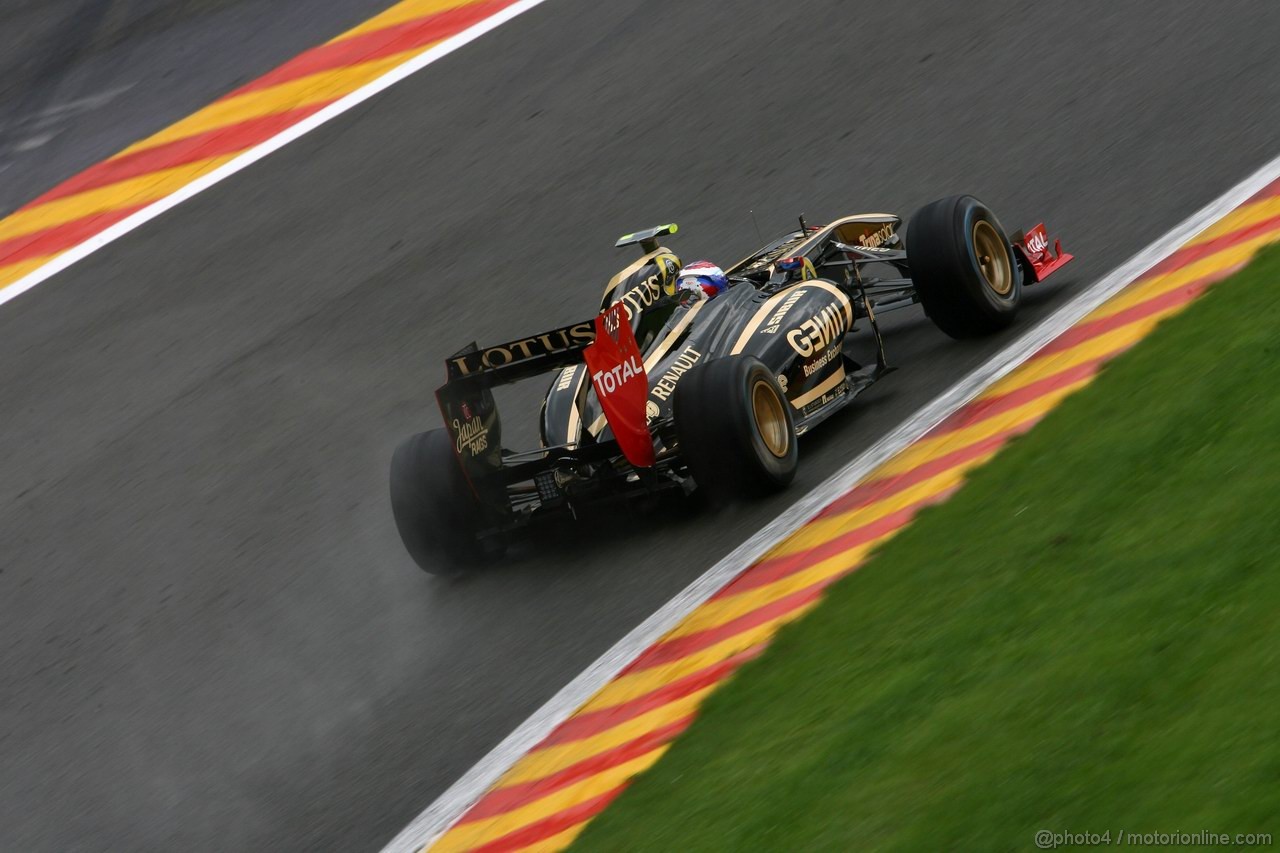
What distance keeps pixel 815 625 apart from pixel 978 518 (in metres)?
0.80

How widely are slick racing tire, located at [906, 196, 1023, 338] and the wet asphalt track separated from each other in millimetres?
251

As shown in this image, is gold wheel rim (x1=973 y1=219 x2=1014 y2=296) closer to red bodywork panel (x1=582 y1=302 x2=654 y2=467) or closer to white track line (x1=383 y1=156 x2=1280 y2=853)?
white track line (x1=383 y1=156 x2=1280 y2=853)

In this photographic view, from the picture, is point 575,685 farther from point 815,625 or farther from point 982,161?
point 982,161

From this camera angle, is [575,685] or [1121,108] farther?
[1121,108]

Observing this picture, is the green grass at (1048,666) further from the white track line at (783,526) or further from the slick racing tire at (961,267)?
the slick racing tire at (961,267)

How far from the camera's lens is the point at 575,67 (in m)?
14.2

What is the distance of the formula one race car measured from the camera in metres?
8.02

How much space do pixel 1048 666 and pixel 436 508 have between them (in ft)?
12.5

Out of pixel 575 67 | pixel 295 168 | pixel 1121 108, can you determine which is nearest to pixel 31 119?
pixel 295 168

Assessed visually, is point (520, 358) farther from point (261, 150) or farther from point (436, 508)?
point (261, 150)

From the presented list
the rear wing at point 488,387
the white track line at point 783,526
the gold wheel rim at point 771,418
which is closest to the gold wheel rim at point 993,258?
the white track line at point 783,526

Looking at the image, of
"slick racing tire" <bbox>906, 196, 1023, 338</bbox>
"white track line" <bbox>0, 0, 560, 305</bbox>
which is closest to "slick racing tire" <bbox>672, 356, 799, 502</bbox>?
"slick racing tire" <bbox>906, 196, 1023, 338</bbox>

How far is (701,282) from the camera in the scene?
9.21 m

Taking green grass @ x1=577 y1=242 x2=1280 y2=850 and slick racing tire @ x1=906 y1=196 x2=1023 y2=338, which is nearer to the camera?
green grass @ x1=577 y1=242 x2=1280 y2=850
